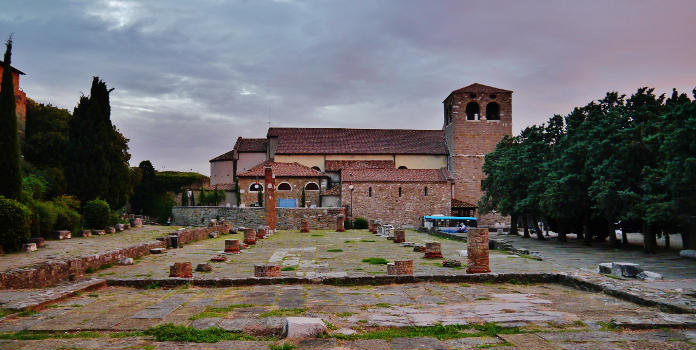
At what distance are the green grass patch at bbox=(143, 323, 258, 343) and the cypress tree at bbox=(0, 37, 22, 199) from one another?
50.5ft

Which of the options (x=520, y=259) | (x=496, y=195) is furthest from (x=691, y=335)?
(x=496, y=195)

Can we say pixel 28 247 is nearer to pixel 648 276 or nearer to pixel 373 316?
Answer: pixel 373 316

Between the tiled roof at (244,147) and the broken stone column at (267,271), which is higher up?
the tiled roof at (244,147)

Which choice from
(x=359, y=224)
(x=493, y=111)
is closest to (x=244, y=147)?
(x=359, y=224)

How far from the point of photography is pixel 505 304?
717 cm

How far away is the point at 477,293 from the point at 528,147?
2090 cm

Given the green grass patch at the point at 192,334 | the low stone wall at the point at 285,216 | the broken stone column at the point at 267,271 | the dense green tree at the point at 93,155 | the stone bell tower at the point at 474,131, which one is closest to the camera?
the green grass patch at the point at 192,334

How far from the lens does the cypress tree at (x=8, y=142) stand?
17.5 metres

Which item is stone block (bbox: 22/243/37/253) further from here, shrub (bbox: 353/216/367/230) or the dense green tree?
shrub (bbox: 353/216/367/230)

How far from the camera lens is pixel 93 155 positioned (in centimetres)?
2653

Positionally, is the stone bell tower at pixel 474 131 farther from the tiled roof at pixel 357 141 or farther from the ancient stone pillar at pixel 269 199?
the ancient stone pillar at pixel 269 199

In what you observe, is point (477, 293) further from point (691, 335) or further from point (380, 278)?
point (691, 335)

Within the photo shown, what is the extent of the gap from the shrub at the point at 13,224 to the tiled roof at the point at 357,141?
32.8 m

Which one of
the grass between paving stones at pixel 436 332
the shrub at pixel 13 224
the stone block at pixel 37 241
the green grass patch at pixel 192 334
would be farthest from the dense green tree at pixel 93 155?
the grass between paving stones at pixel 436 332
